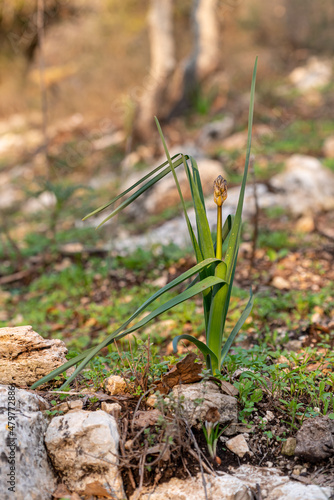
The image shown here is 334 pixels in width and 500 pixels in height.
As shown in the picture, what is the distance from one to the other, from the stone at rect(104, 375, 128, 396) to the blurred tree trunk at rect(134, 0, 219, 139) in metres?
6.32

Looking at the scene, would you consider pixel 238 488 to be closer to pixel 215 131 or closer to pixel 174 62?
pixel 215 131

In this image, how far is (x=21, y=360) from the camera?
1.67 m

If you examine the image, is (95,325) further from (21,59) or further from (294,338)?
(21,59)

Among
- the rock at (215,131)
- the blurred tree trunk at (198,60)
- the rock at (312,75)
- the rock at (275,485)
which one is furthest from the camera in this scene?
the rock at (312,75)

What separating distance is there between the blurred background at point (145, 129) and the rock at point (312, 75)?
0.05m

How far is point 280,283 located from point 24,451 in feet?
7.11

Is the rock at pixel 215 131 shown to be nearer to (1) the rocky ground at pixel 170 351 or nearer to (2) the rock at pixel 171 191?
(1) the rocky ground at pixel 170 351

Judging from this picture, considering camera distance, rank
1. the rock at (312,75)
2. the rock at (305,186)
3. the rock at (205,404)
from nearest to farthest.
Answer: the rock at (205,404), the rock at (305,186), the rock at (312,75)

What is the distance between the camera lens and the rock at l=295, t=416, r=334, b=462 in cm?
→ 135

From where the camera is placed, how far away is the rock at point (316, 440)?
1.35m

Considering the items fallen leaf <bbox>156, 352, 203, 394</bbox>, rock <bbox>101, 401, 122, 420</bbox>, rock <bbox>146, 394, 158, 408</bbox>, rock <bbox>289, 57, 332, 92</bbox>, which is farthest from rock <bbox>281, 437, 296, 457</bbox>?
rock <bbox>289, 57, 332, 92</bbox>

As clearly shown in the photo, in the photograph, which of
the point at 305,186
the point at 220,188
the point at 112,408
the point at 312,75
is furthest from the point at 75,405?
the point at 312,75

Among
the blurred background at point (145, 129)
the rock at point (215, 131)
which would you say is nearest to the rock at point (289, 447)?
the blurred background at point (145, 129)

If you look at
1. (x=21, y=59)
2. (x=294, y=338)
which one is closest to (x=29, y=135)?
(x=21, y=59)
